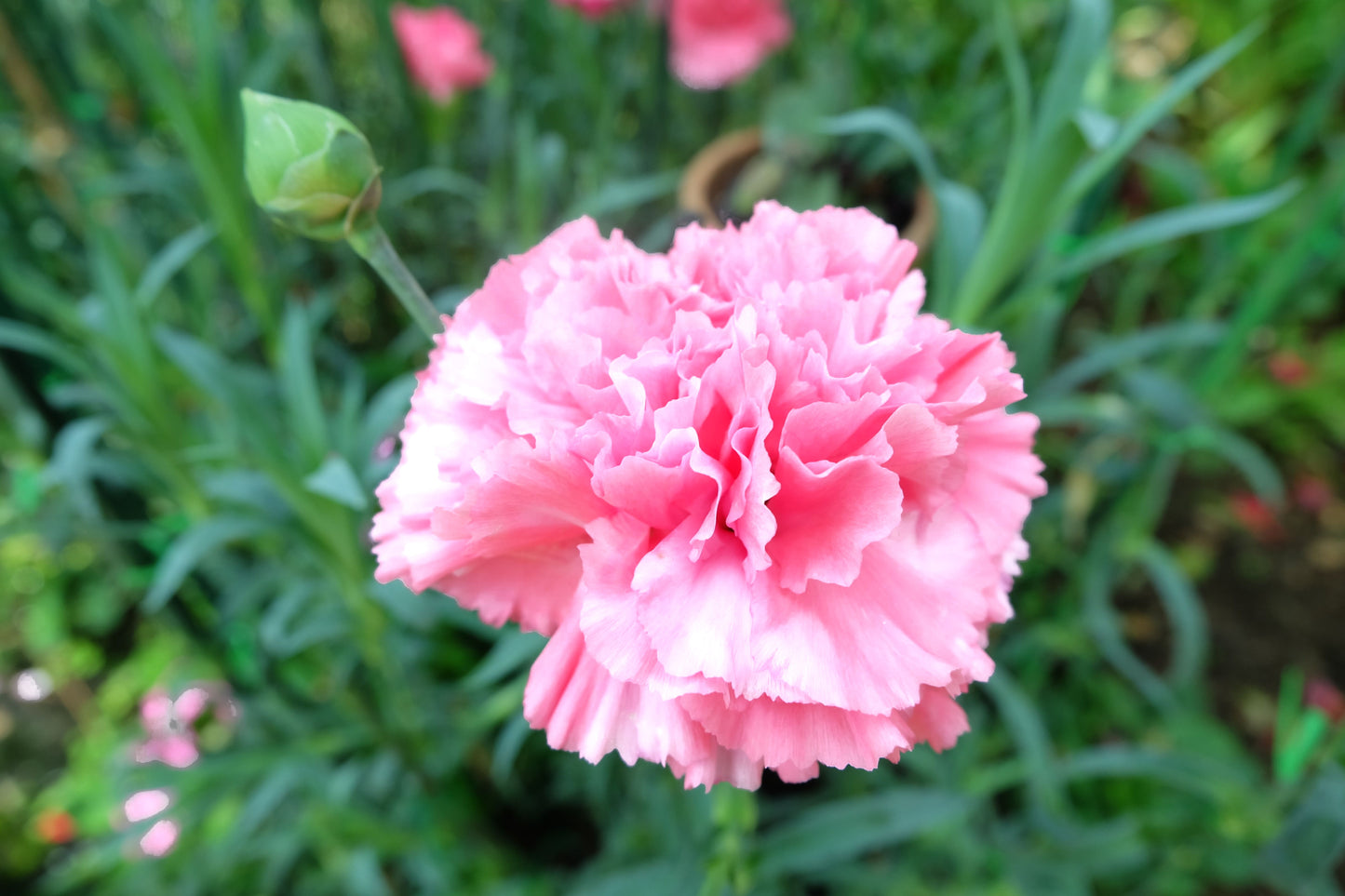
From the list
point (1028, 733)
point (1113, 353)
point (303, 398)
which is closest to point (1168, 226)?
point (1113, 353)

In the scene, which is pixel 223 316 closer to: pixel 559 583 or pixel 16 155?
pixel 16 155

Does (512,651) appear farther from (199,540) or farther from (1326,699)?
(1326,699)

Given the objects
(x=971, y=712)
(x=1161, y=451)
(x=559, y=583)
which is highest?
(x=559, y=583)

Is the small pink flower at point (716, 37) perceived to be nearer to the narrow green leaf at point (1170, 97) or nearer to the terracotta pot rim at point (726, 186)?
the terracotta pot rim at point (726, 186)

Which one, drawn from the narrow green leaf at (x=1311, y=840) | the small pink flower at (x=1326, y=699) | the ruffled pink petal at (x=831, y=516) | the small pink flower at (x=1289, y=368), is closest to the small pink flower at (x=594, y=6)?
the ruffled pink petal at (x=831, y=516)

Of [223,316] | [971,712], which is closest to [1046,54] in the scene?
[971,712]

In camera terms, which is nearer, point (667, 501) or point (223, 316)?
point (667, 501)
